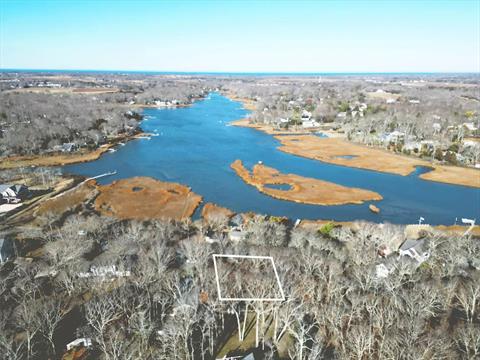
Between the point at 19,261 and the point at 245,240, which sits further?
the point at 245,240

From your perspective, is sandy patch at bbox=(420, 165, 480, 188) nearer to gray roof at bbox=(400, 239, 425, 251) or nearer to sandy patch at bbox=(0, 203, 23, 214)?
gray roof at bbox=(400, 239, 425, 251)

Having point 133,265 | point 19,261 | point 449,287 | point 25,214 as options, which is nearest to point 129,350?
point 133,265

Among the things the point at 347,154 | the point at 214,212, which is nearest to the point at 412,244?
the point at 214,212

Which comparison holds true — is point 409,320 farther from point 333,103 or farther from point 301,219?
point 333,103

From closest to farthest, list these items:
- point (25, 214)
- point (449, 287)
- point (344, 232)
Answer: point (449, 287), point (344, 232), point (25, 214)

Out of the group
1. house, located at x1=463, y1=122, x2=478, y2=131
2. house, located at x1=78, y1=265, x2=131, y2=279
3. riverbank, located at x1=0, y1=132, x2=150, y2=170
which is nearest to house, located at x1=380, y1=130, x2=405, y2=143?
house, located at x1=463, y1=122, x2=478, y2=131

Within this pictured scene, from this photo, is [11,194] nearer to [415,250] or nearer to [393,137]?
[415,250]
